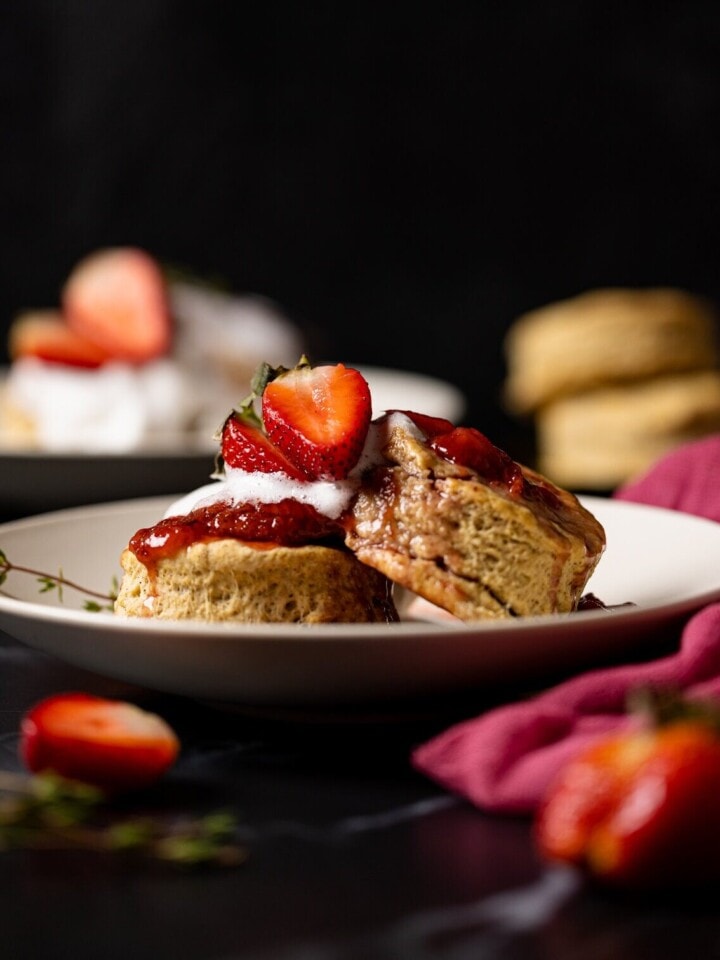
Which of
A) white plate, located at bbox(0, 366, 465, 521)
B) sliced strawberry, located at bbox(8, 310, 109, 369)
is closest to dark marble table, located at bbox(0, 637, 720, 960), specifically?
white plate, located at bbox(0, 366, 465, 521)

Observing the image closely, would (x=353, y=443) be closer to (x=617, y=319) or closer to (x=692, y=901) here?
(x=692, y=901)

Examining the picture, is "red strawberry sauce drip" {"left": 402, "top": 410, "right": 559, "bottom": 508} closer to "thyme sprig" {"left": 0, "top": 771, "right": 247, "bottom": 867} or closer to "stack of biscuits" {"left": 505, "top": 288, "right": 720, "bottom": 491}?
"thyme sprig" {"left": 0, "top": 771, "right": 247, "bottom": 867}

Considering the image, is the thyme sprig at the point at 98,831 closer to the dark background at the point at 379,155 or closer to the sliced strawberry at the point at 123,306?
the sliced strawberry at the point at 123,306

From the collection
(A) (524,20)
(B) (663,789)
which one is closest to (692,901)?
(B) (663,789)

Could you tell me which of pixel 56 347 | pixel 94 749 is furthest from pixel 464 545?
pixel 56 347

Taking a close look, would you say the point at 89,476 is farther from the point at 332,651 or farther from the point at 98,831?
the point at 98,831

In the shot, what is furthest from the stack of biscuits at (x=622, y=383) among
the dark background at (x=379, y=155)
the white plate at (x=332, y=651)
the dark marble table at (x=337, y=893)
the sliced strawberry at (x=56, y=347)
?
the dark marble table at (x=337, y=893)
